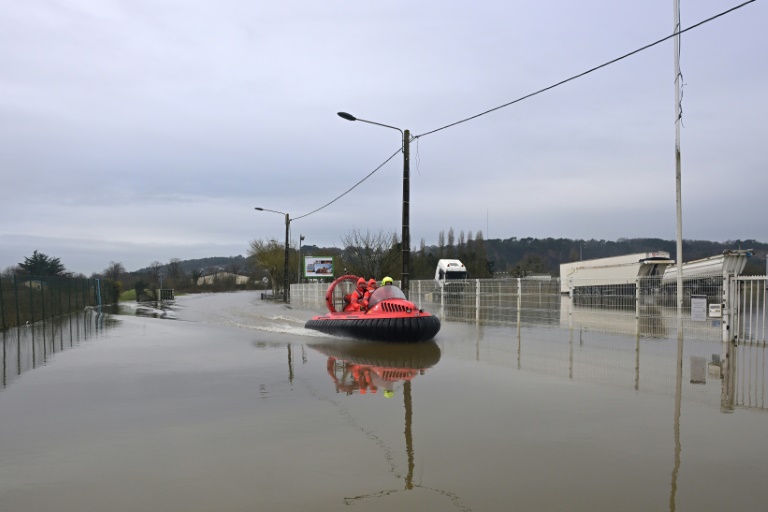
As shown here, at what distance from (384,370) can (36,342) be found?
10307 millimetres

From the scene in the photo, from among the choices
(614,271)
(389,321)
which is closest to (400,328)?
(389,321)

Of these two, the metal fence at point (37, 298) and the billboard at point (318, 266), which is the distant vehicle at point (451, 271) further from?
the metal fence at point (37, 298)

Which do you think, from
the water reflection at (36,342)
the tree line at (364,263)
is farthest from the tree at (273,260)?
the water reflection at (36,342)

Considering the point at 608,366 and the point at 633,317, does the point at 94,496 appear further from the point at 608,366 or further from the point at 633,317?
the point at 633,317

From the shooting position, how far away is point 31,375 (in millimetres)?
9320

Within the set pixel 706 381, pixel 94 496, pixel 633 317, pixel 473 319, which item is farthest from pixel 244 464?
pixel 473 319

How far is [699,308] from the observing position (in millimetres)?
12391

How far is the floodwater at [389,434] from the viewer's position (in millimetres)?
3994

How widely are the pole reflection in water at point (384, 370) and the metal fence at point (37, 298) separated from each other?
11.8m

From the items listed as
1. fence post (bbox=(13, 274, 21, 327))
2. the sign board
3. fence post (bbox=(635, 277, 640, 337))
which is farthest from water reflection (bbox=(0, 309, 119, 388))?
the sign board

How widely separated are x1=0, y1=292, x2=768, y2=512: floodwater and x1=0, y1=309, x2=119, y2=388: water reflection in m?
0.30

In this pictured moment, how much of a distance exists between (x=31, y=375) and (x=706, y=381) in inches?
427

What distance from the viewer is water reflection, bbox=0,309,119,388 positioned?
10.4 meters

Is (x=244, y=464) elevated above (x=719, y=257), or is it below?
below
